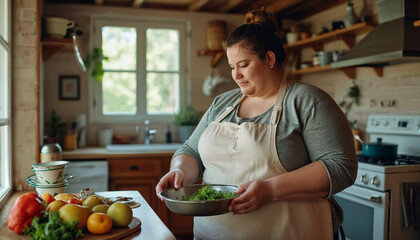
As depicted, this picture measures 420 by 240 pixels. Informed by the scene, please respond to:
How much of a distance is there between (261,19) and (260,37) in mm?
101

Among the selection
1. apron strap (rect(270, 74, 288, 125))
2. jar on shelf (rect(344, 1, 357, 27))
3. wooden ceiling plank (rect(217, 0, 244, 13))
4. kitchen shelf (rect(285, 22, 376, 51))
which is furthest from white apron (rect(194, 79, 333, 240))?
wooden ceiling plank (rect(217, 0, 244, 13))

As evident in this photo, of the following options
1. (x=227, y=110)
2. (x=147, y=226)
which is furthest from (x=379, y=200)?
(x=147, y=226)

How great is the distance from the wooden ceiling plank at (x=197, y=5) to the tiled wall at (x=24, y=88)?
183 cm

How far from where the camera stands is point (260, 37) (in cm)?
155

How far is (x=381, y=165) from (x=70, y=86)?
2881mm

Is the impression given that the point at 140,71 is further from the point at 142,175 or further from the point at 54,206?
the point at 54,206

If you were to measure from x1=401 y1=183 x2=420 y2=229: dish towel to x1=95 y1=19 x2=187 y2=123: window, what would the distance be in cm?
243

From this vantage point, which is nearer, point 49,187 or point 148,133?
point 49,187

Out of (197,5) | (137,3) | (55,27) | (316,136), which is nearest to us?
(316,136)

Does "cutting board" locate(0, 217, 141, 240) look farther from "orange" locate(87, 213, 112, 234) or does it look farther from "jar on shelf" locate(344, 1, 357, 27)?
"jar on shelf" locate(344, 1, 357, 27)

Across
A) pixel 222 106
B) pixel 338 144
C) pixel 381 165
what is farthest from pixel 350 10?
pixel 338 144

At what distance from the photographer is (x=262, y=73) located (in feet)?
5.15

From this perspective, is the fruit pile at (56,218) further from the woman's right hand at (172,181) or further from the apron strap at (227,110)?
the apron strap at (227,110)

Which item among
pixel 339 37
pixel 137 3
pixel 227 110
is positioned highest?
pixel 137 3
